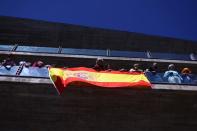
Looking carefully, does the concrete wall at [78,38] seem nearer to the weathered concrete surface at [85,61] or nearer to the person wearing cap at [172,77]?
the weathered concrete surface at [85,61]

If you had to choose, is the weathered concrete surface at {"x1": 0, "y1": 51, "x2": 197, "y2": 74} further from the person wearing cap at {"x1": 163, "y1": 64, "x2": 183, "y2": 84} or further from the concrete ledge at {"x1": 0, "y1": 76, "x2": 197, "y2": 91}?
the concrete ledge at {"x1": 0, "y1": 76, "x2": 197, "y2": 91}

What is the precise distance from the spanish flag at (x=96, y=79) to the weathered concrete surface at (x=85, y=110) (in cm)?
24

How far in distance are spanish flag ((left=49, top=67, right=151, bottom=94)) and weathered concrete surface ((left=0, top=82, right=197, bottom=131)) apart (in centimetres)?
24

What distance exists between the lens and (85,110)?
17453 mm

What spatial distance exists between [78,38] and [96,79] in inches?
462

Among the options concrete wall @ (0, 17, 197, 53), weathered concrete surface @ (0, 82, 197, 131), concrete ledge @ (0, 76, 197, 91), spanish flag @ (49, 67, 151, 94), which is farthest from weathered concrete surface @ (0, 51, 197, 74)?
weathered concrete surface @ (0, 82, 197, 131)

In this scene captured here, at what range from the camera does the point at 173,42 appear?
1168 inches

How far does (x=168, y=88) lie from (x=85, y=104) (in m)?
3.20

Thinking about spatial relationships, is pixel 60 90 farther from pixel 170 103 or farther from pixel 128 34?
pixel 128 34

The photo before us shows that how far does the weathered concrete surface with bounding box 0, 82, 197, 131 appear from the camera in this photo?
1744 centimetres

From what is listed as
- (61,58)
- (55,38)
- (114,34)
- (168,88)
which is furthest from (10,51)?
(168,88)

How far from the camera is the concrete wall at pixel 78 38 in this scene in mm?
28922

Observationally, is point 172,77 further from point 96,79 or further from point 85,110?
point 85,110

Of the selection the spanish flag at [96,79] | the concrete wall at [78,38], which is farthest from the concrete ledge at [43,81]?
the concrete wall at [78,38]
